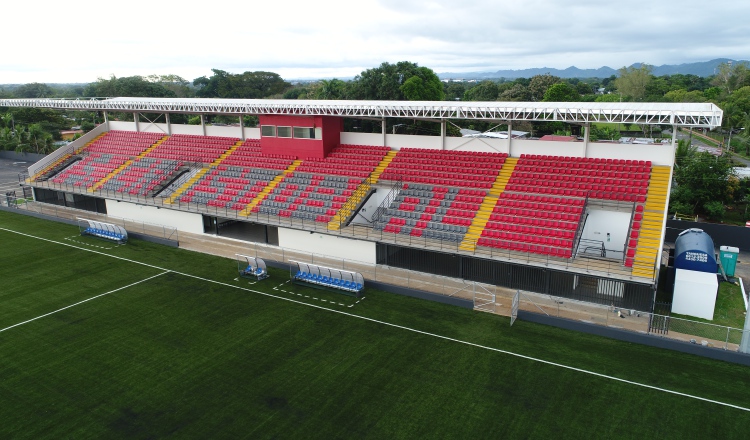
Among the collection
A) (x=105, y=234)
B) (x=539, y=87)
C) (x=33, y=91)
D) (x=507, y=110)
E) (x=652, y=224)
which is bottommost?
(x=105, y=234)

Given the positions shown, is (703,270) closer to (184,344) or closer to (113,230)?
(184,344)

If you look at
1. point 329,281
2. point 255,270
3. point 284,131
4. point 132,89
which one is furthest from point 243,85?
point 329,281

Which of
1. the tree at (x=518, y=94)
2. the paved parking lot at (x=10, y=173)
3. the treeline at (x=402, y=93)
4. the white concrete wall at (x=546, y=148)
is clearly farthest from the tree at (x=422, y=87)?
the paved parking lot at (x=10, y=173)

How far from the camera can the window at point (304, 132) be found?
34500mm

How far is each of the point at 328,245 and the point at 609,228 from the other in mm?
14270

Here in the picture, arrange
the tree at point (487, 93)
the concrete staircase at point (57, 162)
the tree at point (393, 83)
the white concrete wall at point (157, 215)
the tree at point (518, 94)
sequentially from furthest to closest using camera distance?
the tree at point (487, 93)
the tree at point (518, 94)
the tree at point (393, 83)
the concrete staircase at point (57, 162)
the white concrete wall at point (157, 215)

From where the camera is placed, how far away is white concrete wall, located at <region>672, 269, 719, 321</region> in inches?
797

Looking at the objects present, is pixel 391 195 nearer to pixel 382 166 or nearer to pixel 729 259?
pixel 382 166

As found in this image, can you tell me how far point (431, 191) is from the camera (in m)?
29.0

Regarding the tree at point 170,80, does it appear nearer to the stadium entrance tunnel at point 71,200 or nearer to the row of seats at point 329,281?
the stadium entrance tunnel at point 71,200

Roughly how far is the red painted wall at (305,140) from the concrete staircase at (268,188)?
101 centimetres

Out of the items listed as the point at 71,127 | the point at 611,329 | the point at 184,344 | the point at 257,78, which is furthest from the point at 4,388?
the point at 257,78

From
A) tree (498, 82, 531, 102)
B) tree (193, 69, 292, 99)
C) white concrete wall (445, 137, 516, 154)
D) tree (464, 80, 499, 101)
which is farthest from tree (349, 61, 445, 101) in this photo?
tree (193, 69, 292, 99)

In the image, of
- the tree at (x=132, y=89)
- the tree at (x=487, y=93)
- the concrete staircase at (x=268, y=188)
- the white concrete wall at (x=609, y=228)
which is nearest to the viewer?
the white concrete wall at (x=609, y=228)
